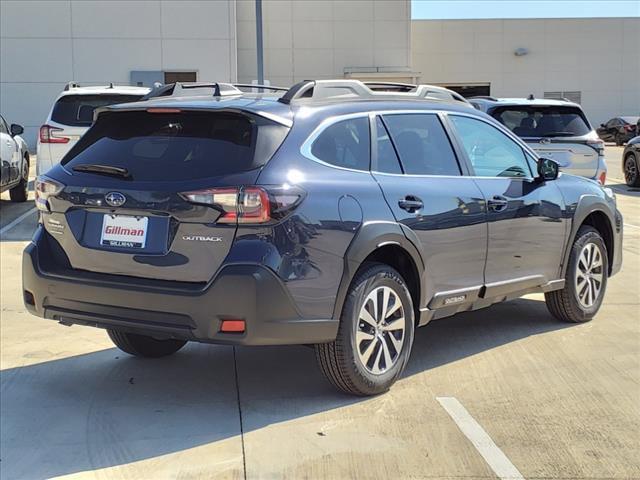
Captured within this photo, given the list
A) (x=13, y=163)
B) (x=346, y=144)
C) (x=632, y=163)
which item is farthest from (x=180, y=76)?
(x=346, y=144)

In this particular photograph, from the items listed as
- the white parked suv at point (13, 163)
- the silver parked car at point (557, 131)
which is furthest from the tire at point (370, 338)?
the white parked suv at point (13, 163)

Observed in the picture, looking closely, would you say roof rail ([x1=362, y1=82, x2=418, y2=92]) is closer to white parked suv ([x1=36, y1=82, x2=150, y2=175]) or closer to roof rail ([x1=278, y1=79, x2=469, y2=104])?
roof rail ([x1=278, y1=79, x2=469, y2=104])

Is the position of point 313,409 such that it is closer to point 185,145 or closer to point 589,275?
point 185,145

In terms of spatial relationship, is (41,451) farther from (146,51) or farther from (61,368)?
(146,51)

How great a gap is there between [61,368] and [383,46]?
28.8m

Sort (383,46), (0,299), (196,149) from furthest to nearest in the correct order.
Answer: (383,46) < (0,299) < (196,149)

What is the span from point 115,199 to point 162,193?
295 millimetres

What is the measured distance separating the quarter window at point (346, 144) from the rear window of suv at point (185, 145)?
278 millimetres

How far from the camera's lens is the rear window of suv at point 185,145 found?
421cm

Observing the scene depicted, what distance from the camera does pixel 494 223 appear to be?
214 inches

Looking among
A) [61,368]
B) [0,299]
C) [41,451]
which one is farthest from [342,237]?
[0,299]

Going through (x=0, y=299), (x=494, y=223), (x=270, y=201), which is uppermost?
(x=270, y=201)

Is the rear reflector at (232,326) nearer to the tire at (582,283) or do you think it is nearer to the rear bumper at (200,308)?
the rear bumper at (200,308)

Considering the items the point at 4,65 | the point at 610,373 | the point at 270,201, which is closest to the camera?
the point at 270,201
